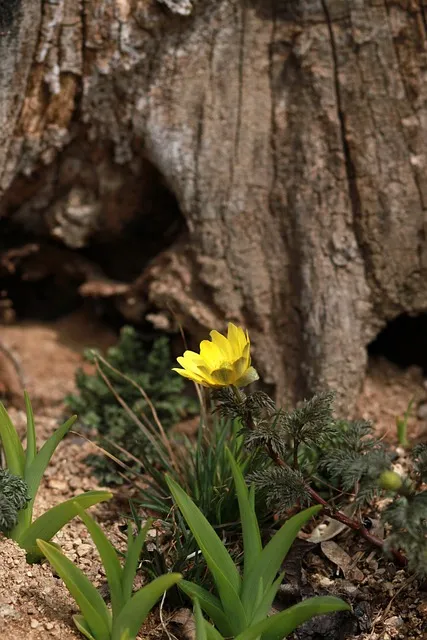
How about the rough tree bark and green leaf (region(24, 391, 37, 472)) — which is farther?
the rough tree bark

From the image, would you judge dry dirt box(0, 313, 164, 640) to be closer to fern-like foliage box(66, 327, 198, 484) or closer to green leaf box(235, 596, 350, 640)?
fern-like foliage box(66, 327, 198, 484)

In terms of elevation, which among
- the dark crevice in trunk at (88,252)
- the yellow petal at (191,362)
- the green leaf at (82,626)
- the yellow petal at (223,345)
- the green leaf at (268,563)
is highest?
the dark crevice in trunk at (88,252)

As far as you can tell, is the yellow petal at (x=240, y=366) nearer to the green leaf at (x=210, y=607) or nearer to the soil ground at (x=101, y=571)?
the green leaf at (x=210, y=607)

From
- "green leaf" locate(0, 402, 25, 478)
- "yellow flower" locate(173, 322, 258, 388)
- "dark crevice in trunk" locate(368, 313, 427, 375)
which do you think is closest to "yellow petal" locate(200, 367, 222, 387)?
"yellow flower" locate(173, 322, 258, 388)

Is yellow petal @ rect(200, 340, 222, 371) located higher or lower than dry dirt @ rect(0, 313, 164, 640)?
higher

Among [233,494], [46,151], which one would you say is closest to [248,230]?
[46,151]

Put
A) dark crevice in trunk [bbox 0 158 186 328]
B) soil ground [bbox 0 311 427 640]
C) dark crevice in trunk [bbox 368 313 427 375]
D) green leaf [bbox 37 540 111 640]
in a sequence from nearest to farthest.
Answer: green leaf [bbox 37 540 111 640], soil ground [bbox 0 311 427 640], dark crevice in trunk [bbox 368 313 427 375], dark crevice in trunk [bbox 0 158 186 328]

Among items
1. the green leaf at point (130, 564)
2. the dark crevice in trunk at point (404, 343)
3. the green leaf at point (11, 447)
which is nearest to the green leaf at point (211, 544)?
the green leaf at point (130, 564)
